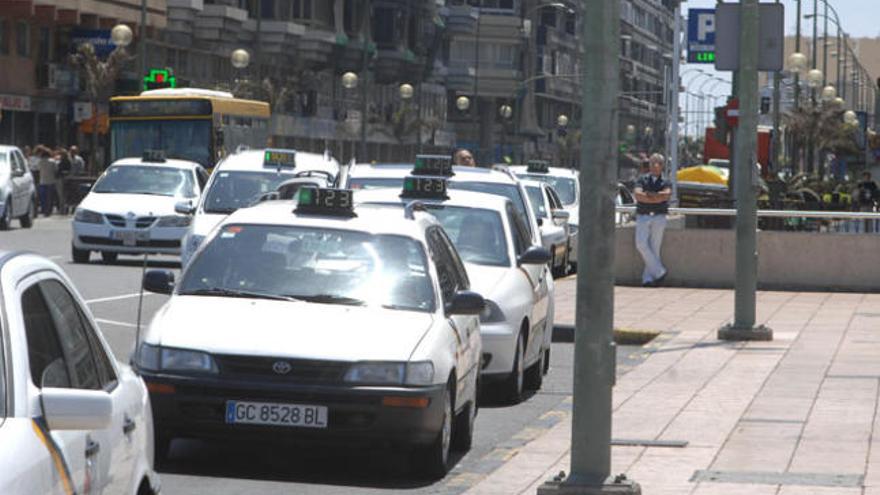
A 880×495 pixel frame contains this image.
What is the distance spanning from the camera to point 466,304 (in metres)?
12.2

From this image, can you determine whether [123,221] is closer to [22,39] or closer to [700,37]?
[700,37]

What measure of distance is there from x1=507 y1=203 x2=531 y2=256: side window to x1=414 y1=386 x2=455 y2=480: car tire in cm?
510

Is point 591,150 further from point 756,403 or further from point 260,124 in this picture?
point 260,124

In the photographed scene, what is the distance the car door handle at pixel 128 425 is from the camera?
676 cm

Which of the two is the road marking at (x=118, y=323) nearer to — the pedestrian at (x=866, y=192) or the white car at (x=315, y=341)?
the white car at (x=315, y=341)

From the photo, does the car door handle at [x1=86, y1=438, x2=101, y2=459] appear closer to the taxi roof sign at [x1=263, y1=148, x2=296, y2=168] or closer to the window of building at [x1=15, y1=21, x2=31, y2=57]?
the taxi roof sign at [x1=263, y1=148, x2=296, y2=168]

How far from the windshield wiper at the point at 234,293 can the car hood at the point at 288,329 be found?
0.10m

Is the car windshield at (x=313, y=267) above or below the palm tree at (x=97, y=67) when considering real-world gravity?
below

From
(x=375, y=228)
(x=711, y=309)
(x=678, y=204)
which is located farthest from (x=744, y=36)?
(x=678, y=204)

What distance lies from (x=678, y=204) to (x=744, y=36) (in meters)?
27.8

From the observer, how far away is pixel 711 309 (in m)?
24.9

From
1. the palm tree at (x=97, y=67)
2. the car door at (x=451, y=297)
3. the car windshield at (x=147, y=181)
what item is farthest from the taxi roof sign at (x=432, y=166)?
the palm tree at (x=97, y=67)

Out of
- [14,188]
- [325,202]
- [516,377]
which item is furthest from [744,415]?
[14,188]

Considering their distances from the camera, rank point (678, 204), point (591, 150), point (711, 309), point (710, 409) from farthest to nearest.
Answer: point (678, 204), point (711, 309), point (710, 409), point (591, 150)
